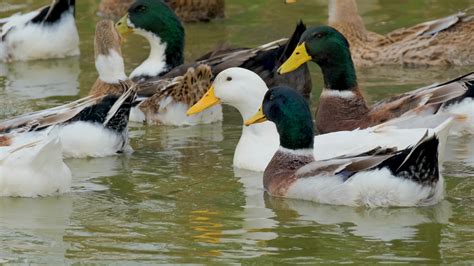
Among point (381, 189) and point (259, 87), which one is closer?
point (381, 189)

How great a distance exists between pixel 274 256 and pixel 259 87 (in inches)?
115

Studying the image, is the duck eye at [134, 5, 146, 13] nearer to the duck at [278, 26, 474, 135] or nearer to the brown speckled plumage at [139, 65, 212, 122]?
the brown speckled plumage at [139, 65, 212, 122]

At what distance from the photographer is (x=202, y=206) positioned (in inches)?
372

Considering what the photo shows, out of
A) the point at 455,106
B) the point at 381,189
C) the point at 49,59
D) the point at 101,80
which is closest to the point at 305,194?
the point at 381,189

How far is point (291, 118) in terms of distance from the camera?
9734 mm

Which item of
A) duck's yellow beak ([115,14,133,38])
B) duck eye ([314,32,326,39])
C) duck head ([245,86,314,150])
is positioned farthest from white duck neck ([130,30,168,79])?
duck head ([245,86,314,150])

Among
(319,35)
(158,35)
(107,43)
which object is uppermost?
(319,35)

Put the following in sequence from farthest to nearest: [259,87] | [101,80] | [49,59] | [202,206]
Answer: [49,59] < [101,80] < [259,87] < [202,206]

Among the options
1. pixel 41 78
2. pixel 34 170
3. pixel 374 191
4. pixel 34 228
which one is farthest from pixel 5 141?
pixel 41 78

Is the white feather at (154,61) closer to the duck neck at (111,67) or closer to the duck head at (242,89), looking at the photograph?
the duck neck at (111,67)

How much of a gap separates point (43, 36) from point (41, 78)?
116cm

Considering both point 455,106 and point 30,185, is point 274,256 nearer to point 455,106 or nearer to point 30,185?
point 30,185

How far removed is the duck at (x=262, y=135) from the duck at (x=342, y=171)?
0.15 m

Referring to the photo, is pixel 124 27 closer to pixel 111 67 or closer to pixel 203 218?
pixel 111 67
